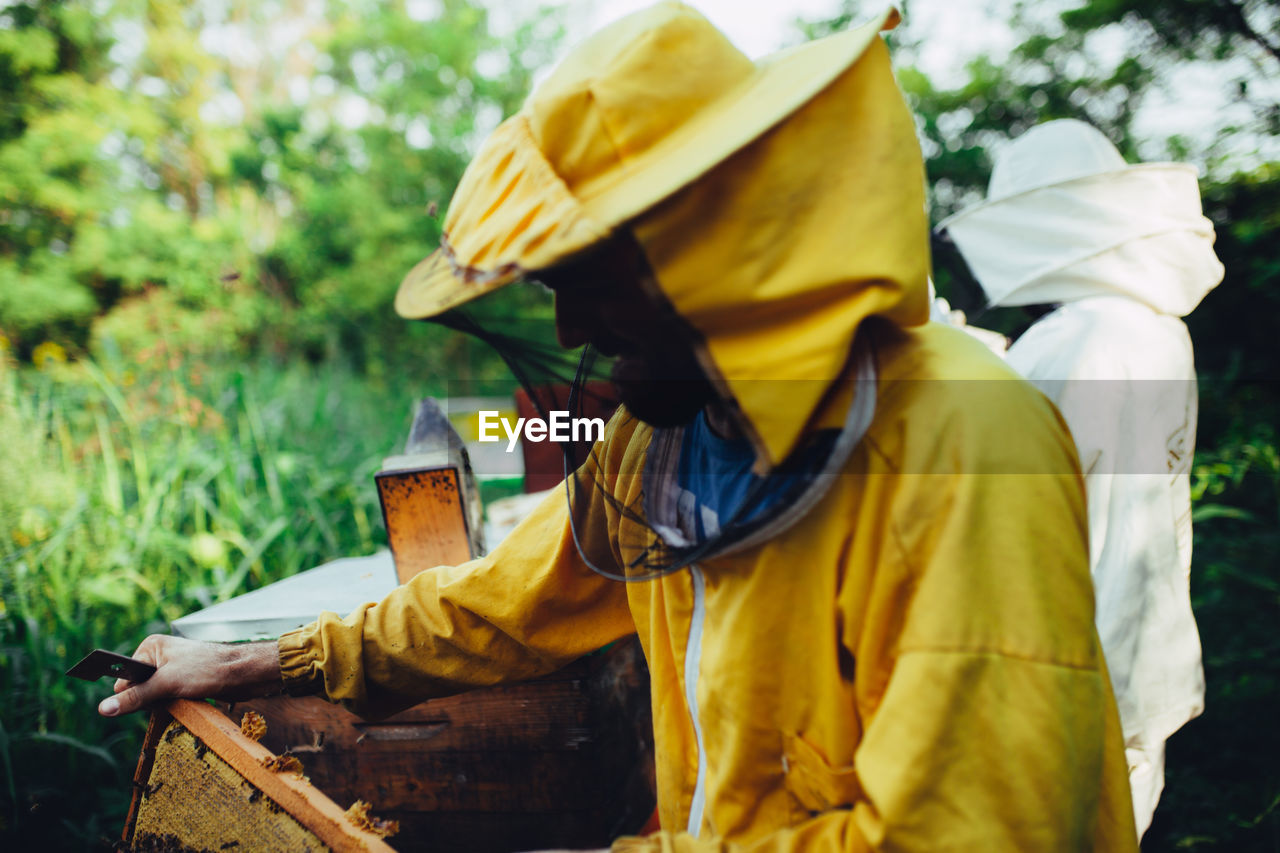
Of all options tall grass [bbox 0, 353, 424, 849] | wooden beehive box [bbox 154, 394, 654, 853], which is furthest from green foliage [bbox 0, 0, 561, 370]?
wooden beehive box [bbox 154, 394, 654, 853]

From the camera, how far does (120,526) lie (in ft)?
11.7

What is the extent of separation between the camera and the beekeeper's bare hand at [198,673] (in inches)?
56.1

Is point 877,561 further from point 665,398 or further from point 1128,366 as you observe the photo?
point 1128,366

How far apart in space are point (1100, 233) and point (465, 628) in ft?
8.11

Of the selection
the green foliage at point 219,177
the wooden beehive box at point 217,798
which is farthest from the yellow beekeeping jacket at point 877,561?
the green foliage at point 219,177

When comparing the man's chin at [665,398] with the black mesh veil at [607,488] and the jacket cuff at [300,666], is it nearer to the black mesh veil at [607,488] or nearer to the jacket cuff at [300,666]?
the black mesh veil at [607,488]

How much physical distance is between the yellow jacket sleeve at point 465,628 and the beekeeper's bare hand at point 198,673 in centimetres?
6

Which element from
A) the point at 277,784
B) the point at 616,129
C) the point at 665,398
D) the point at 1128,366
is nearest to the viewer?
the point at 616,129

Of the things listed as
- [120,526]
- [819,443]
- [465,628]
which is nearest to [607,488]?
[465,628]

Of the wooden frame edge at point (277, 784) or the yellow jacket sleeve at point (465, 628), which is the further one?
the yellow jacket sleeve at point (465, 628)

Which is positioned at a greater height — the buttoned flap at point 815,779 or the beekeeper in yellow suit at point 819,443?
the beekeeper in yellow suit at point 819,443

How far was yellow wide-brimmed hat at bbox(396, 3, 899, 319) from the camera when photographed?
0.91m

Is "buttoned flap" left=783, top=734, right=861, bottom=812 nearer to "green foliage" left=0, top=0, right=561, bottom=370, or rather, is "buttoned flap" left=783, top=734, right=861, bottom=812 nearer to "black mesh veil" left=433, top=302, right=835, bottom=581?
"black mesh veil" left=433, top=302, right=835, bottom=581

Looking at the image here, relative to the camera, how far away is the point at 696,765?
1240mm
